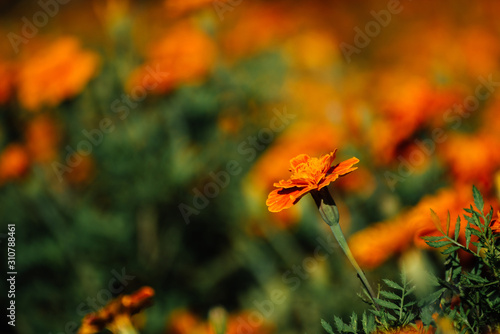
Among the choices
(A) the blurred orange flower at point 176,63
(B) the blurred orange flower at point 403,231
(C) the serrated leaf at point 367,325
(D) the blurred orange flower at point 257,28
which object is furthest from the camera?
(D) the blurred orange flower at point 257,28

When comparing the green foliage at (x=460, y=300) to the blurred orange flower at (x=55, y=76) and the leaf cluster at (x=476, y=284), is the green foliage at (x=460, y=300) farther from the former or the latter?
the blurred orange flower at (x=55, y=76)

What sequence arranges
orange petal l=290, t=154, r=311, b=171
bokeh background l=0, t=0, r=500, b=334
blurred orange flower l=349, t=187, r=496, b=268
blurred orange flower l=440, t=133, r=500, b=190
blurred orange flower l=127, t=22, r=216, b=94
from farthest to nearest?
blurred orange flower l=127, t=22, r=216, b=94
bokeh background l=0, t=0, r=500, b=334
blurred orange flower l=440, t=133, r=500, b=190
blurred orange flower l=349, t=187, r=496, b=268
orange petal l=290, t=154, r=311, b=171

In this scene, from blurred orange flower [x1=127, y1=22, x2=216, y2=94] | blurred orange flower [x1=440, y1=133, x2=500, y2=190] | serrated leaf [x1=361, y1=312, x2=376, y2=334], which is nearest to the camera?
serrated leaf [x1=361, y1=312, x2=376, y2=334]

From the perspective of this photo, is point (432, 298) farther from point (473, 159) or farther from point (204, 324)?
point (204, 324)

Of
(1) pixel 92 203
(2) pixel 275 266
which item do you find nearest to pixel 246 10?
(1) pixel 92 203

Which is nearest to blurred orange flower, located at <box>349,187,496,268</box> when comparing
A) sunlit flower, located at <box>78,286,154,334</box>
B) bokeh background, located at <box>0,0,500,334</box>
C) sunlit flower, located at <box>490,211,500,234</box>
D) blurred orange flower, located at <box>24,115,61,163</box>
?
bokeh background, located at <box>0,0,500,334</box>

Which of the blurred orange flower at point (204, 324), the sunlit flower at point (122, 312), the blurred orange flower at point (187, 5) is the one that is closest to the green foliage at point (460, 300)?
the sunlit flower at point (122, 312)

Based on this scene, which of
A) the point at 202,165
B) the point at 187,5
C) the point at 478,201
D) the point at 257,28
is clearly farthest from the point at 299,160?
the point at 257,28

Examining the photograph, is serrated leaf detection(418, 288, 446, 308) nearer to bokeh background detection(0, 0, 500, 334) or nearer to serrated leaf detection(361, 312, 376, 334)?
serrated leaf detection(361, 312, 376, 334)
